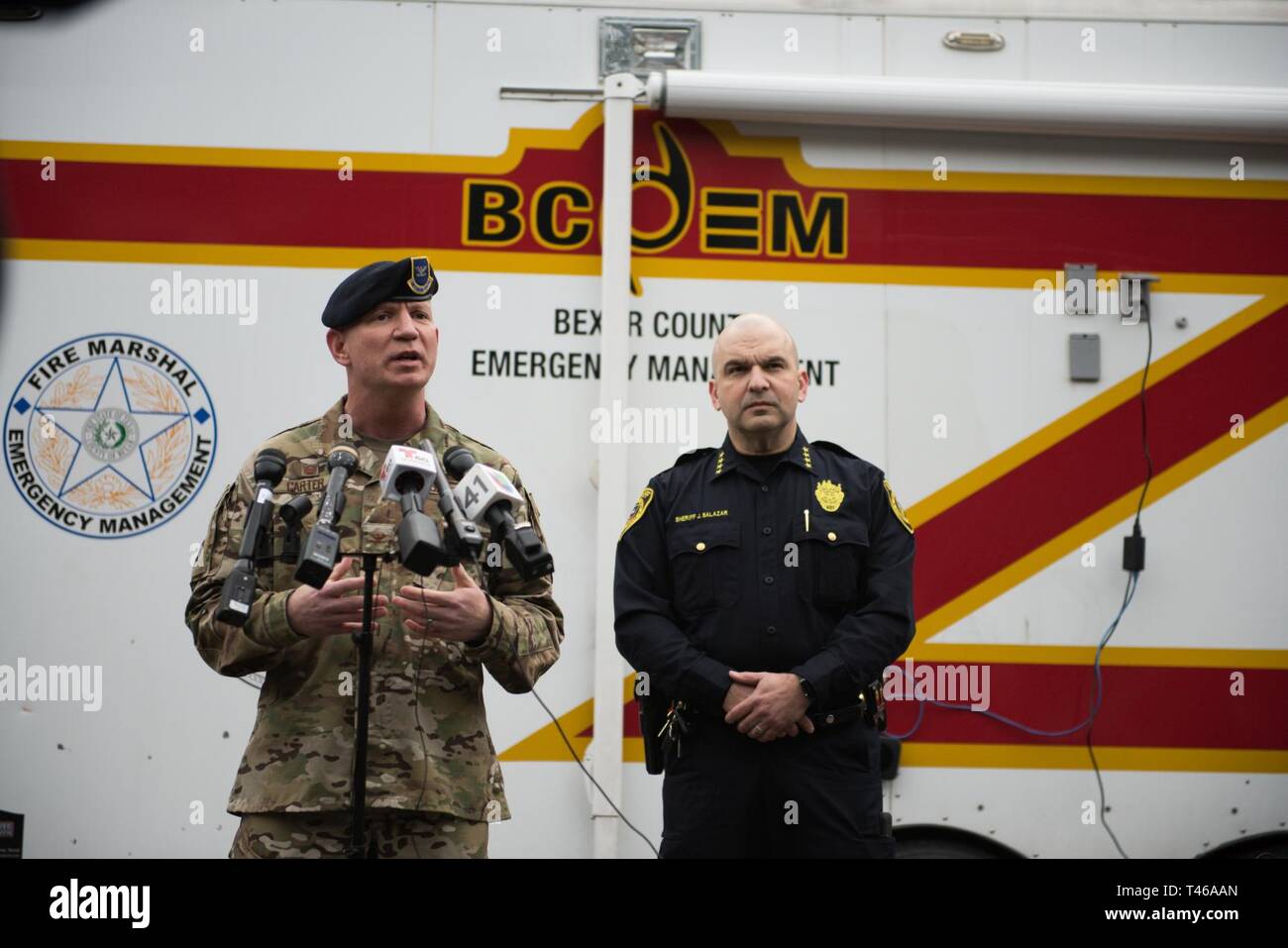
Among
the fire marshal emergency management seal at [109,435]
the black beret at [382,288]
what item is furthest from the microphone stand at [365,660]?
the fire marshal emergency management seal at [109,435]

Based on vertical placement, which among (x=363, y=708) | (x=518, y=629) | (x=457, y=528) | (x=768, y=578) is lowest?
(x=363, y=708)

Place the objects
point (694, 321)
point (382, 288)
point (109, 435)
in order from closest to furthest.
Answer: point (382, 288) < point (109, 435) < point (694, 321)

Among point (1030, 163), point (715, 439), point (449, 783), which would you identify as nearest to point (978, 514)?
point (715, 439)

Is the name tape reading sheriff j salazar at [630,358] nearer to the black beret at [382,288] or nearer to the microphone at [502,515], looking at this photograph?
the black beret at [382,288]

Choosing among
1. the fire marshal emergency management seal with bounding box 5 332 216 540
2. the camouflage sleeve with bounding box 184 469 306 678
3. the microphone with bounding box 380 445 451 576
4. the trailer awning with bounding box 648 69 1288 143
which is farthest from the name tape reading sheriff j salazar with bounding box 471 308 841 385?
the microphone with bounding box 380 445 451 576

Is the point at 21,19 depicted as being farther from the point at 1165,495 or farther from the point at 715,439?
the point at 1165,495

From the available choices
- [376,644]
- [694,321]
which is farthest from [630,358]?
[376,644]

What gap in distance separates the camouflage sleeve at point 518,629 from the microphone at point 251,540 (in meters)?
0.48

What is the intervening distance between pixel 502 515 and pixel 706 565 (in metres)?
0.72

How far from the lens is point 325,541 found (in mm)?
2283

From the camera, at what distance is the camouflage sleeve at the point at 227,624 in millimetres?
2527

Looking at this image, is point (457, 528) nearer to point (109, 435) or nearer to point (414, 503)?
point (414, 503)

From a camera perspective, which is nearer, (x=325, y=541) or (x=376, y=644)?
(x=325, y=541)

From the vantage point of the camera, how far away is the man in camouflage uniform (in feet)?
8.35
